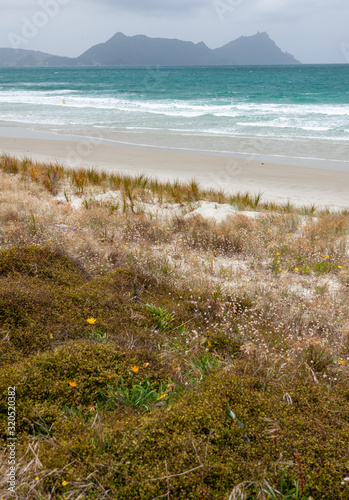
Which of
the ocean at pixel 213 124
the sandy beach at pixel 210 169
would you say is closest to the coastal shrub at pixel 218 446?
the sandy beach at pixel 210 169

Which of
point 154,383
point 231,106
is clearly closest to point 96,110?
point 231,106

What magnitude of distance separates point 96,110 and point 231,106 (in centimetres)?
1088

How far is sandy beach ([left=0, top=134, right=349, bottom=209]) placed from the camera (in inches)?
401

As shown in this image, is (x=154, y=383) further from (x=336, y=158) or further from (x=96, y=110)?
(x=96, y=110)

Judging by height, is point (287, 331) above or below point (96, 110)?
below

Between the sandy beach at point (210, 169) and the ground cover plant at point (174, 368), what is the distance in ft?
16.2

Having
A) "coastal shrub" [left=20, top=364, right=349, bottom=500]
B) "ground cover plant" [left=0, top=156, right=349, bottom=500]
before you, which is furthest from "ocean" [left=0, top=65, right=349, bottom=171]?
"coastal shrub" [left=20, top=364, right=349, bottom=500]

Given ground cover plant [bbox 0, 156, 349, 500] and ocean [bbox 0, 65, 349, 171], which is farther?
ocean [bbox 0, 65, 349, 171]

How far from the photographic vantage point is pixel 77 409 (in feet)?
7.28

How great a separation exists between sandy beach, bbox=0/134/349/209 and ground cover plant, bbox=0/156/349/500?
495 centimetres

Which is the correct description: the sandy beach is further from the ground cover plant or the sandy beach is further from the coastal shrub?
the coastal shrub

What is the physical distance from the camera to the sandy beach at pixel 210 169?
10.2m

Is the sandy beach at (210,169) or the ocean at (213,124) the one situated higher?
the ocean at (213,124)

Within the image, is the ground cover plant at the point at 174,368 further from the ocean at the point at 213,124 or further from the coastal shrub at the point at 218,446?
the ocean at the point at 213,124
